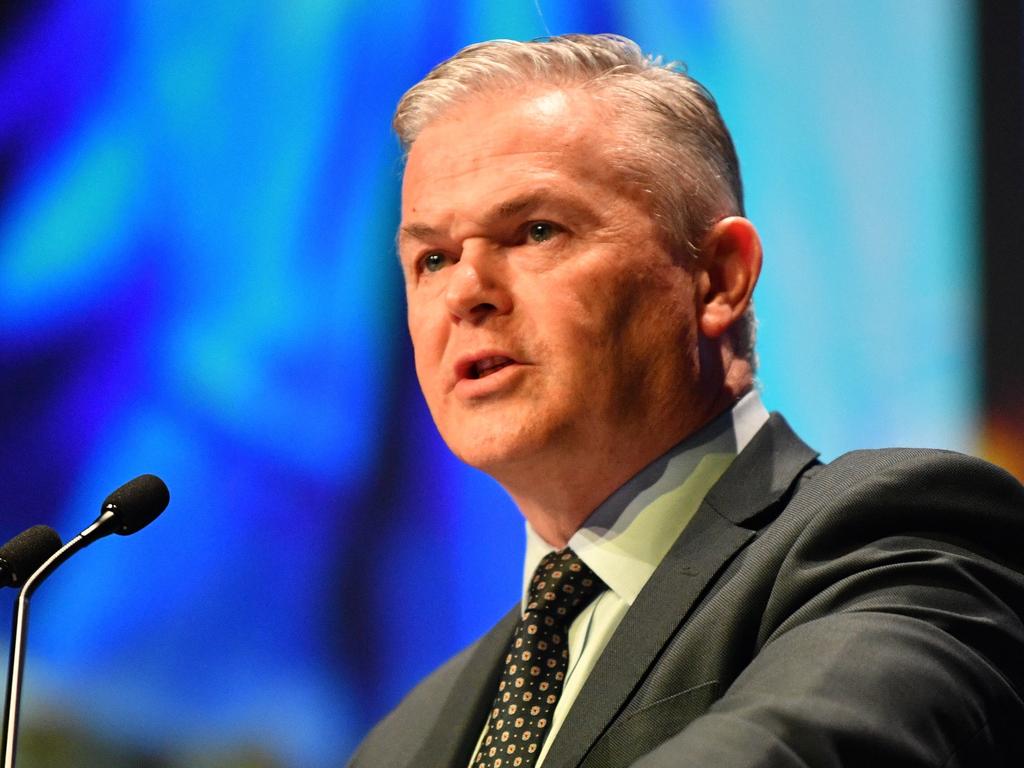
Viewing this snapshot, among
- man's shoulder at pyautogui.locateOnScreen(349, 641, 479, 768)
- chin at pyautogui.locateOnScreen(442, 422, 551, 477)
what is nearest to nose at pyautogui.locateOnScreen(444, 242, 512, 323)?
chin at pyautogui.locateOnScreen(442, 422, 551, 477)

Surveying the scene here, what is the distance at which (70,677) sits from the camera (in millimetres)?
2807

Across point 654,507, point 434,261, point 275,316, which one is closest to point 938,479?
point 654,507

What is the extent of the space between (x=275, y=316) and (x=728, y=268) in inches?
48.7

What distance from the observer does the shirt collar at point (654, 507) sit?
1.86 meters

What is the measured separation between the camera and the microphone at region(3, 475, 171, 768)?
1394mm

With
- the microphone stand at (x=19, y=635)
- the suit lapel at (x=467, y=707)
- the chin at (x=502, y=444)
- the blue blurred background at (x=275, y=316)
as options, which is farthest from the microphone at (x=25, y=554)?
the blue blurred background at (x=275, y=316)

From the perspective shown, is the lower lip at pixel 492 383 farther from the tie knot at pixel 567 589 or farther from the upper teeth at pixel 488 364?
the tie knot at pixel 567 589

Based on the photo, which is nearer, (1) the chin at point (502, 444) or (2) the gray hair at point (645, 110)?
(1) the chin at point (502, 444)

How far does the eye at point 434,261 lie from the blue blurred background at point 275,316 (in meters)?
0.85

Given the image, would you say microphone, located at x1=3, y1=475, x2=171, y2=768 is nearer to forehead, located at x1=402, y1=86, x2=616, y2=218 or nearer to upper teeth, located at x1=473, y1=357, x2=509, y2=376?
upper teeth, located at x1=473, y1=357, x2=509, y2=376

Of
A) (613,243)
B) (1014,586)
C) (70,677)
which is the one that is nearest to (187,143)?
(70,677)

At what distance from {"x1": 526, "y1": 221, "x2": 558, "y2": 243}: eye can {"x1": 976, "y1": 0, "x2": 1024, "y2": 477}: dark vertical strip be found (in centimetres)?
94

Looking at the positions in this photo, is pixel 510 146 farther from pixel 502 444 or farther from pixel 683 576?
pixel 683 576

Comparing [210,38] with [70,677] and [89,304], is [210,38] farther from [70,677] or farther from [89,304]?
[70,677]
